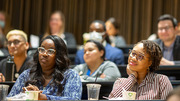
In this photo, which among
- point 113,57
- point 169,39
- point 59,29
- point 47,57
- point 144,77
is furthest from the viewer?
point 59,29

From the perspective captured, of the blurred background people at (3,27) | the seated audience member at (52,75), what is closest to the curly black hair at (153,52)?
the seated audience member at (52,75)

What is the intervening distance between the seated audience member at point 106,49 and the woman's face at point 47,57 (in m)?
1.27

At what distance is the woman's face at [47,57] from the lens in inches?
89.4

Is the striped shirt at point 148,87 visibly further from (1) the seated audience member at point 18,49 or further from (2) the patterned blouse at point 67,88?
(1) the seated audience member at point 18,49

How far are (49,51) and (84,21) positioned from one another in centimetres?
329

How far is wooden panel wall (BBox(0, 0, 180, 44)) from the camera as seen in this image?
17.2 feet

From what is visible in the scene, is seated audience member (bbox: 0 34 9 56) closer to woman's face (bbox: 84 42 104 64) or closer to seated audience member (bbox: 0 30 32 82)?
seated audience member (bbox: 0 30 32 82)

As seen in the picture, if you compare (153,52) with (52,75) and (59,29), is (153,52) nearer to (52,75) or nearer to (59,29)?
(52,75)

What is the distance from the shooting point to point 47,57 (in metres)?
2.28

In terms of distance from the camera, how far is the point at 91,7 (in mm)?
5531

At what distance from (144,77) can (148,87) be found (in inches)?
4.6

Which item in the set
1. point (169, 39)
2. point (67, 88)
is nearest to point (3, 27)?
point (169, 39)

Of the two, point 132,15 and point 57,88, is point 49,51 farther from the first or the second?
point 132,15

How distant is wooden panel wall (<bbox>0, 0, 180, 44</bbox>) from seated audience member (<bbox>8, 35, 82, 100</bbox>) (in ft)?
10.0
